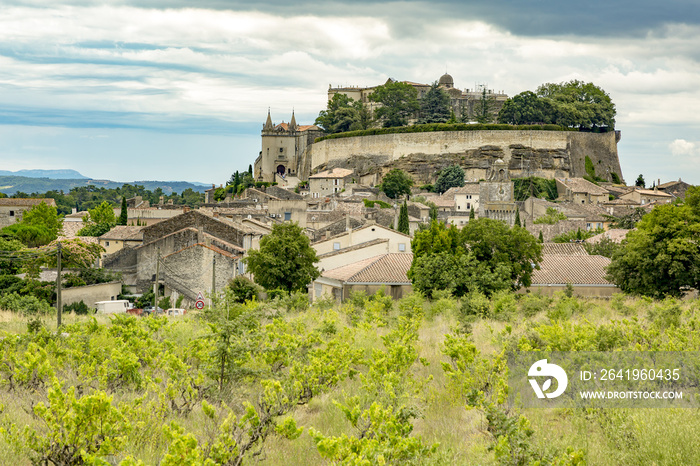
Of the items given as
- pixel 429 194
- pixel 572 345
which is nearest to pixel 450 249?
pixel 572 345

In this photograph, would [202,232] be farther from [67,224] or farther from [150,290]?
[67,224]

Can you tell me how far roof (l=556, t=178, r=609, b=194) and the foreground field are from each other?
68603 mm

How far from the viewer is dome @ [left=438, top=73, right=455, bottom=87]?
116938mm

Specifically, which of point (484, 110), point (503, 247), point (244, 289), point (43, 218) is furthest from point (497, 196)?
point (244, 289)

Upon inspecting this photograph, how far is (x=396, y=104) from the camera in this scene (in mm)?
98000

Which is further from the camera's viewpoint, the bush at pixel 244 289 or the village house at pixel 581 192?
the village house at pixel 581 192

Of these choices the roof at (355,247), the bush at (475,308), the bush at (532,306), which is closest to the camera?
the bush at (475,308)

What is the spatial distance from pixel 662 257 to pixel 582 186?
203ft

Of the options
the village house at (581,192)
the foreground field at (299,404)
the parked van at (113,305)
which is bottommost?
the parked van at (113,305)

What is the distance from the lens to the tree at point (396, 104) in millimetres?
96750

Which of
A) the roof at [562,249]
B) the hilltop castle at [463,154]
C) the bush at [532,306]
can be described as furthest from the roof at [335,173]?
the bush at [532,306]

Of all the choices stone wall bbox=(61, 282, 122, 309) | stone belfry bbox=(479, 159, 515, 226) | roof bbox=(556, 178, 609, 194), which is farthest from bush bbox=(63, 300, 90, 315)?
roof bbox=(556, 178, 609, 194)

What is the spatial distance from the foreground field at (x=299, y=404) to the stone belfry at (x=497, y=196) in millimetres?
43321

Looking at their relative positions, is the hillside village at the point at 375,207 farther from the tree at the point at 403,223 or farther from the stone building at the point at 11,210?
the tree at the point at 403,223
